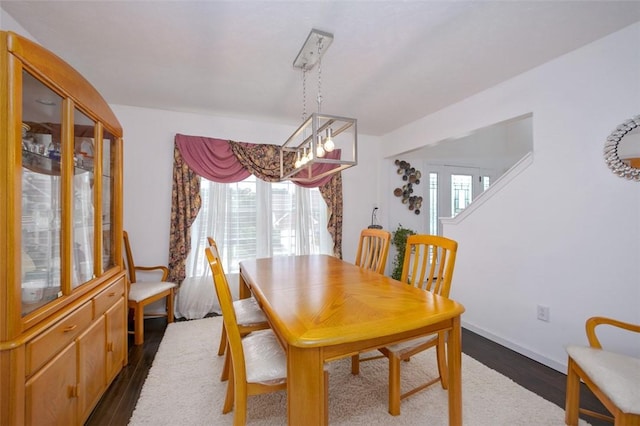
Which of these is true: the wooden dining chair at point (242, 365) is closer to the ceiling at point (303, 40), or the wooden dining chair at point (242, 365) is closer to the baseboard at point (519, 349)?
the ceiling at point (303, 40)

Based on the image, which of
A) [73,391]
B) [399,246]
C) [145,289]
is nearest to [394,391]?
[73,391]

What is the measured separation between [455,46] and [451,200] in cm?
353

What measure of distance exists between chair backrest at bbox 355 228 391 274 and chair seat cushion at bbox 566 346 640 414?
46.4 inches

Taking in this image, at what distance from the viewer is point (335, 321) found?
1.14 meters

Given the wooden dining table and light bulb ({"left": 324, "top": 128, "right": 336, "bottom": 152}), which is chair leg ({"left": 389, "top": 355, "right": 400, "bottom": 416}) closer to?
the wooden dining table

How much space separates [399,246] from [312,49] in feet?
10.1

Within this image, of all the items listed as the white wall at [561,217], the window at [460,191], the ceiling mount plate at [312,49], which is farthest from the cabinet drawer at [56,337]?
the window at [460,191]

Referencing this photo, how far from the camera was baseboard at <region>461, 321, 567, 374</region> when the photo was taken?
2.04 metres

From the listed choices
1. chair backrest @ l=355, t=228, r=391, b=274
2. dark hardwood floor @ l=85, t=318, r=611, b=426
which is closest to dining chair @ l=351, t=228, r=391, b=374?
chair backrest @ l=355, t=228, r=391, b=274

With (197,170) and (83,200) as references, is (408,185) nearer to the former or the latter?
(197,170)

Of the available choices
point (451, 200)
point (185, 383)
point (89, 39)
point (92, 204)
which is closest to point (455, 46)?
point (89, 39)

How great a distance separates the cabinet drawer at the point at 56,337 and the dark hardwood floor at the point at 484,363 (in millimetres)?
596

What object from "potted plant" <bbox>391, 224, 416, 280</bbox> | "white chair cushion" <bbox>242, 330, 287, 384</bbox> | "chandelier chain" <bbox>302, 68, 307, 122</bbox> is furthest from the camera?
"potted plant" <bbox>391, 224, 416, 280</bbox>

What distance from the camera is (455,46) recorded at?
1.90 metres
